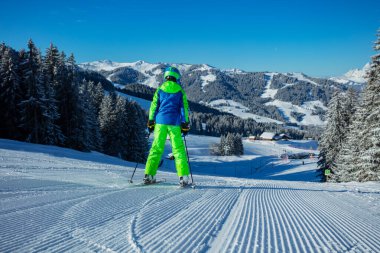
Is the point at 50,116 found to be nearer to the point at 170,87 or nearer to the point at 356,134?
the point at 170,87

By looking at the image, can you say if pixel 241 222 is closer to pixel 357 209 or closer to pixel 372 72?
pixel 357 209

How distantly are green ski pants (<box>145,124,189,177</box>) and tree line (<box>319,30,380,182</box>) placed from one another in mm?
14373

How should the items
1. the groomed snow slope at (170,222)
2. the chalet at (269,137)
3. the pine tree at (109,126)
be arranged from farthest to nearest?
the chalet at (269,137), the pine tree at (109,126), the groomed snow slope at (170,222)

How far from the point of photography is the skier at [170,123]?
245 inches

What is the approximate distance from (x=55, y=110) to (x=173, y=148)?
28503 millimetres

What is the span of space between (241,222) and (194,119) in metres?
154

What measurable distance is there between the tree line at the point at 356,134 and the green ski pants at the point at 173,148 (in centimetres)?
1437

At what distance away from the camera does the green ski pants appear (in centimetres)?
619

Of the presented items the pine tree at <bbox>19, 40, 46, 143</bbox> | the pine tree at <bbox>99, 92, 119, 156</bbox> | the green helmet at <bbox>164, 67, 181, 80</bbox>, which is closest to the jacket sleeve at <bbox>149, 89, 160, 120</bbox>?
the green helmet at <bbox>164, 67, 181, 80</bbox>

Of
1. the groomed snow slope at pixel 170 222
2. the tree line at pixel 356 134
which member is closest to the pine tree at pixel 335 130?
the tree line at pixel 356 134

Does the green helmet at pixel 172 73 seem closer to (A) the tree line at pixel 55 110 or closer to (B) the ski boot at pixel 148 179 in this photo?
(B) the ski boot at pixel 148 179

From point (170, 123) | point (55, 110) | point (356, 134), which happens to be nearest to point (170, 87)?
point (170, 123)

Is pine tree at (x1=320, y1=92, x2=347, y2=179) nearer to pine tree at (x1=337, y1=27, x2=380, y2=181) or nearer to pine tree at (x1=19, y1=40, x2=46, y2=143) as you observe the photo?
pine tree at (x1=337, y1=27, x2=380, y2=181)

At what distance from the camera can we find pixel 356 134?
22.8m
